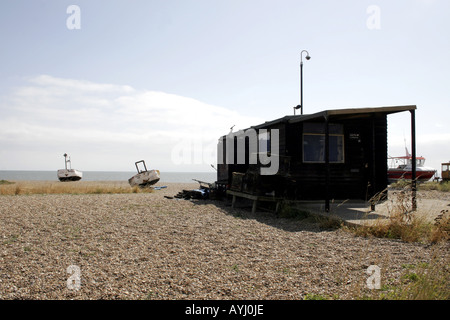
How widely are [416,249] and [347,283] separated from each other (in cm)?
220

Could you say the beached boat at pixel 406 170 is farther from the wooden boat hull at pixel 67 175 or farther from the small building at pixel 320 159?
the wooden boat hull at pixel 67 175

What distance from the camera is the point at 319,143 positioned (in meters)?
11.3

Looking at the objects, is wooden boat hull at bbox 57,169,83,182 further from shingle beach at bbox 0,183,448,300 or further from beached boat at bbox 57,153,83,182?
shingle beach at bbox 0,183,448,300

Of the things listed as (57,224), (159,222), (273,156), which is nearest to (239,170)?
(273,156)

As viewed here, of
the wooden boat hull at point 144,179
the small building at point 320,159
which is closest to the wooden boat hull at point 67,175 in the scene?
the wooden boat hull at point 144,179

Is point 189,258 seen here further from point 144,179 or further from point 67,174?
point 67,174

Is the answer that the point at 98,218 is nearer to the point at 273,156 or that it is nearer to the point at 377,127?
the point at 273,156

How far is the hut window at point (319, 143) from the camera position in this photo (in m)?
11.2

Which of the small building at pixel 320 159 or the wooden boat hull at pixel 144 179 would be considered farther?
the wooden boat hull at pixel 144 179

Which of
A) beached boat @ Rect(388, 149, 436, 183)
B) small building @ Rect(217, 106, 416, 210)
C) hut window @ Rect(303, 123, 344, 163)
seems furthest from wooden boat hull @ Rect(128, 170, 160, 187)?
beached boat @ Rect(388, 149, 436, 183)

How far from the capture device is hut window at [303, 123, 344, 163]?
11234 mm

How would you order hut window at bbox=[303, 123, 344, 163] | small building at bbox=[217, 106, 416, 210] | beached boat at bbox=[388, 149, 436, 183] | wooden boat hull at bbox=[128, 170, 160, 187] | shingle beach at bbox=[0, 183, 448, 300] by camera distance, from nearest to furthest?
shingle beach at bbox=[0, 183, 448, 300] < small building at bbox=[217, 106, 416, 210] < hut window at bbox=[303, 123, 344, 163] < wooden boat hull at bbox=[128, 170, 160, 187] < beached boat at bbox=[388, 149, 436, 183]

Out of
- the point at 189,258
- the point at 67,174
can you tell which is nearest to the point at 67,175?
the point at 67,174

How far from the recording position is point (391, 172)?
26406 mm
